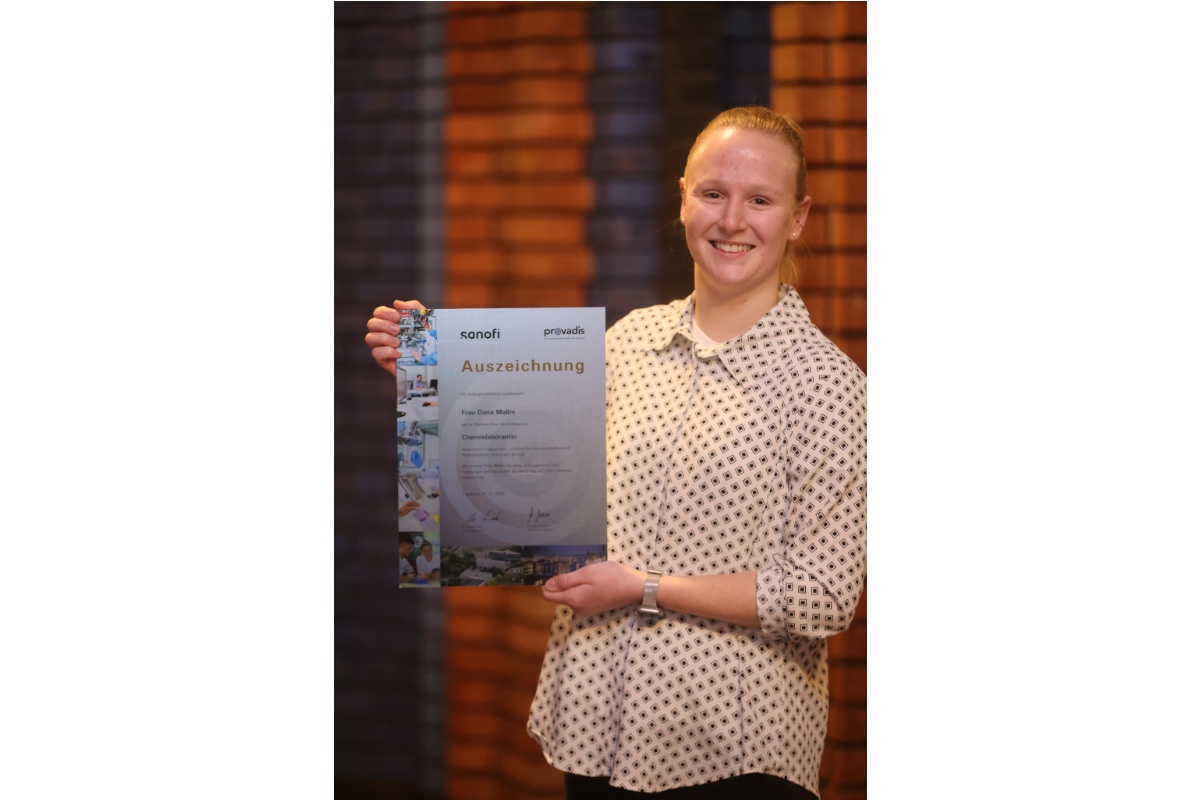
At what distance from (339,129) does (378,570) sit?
1.08 metres

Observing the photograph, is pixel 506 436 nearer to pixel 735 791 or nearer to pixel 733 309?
pixel 733 309

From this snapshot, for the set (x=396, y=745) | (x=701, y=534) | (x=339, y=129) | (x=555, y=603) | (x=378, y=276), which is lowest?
(x=396, y=745)

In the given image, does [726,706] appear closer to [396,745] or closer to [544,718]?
[544,718]

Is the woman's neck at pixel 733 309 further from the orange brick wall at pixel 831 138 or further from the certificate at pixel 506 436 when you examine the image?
the certificate at pixel 506 436

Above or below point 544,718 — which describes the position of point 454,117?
above

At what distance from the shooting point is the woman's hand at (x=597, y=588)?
2.79 m

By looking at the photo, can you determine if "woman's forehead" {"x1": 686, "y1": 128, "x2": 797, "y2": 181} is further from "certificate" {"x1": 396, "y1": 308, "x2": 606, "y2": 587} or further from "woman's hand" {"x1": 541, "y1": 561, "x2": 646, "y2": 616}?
"woman's hand" {"x1": 541, "y1": 561, "x2": 646, "y2": 616}

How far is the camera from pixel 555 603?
2.94 meters

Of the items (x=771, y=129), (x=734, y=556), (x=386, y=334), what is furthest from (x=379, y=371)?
(x=771, y=129)

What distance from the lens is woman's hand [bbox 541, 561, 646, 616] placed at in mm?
2785

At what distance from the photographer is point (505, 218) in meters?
2.94

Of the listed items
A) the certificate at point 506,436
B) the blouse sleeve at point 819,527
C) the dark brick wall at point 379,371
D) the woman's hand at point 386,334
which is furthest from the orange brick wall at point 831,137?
the woman's hand at point 386,334
